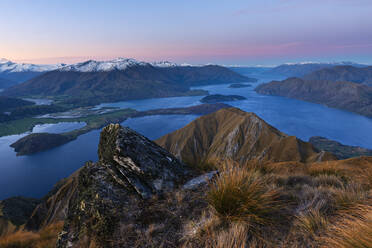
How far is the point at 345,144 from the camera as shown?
178 m

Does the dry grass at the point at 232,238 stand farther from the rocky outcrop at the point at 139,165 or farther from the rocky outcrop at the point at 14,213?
the rocky outcrop at the point at 14,213

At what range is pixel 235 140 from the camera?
11906cm

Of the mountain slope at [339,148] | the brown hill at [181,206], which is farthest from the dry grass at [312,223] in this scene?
the mountain slope at [339,148]

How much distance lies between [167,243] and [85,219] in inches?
96.7

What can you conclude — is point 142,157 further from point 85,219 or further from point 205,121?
point 205,121

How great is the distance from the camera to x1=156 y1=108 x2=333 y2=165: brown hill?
274ft

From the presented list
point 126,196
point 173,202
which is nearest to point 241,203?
point 173,202

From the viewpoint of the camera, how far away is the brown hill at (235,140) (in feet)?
274

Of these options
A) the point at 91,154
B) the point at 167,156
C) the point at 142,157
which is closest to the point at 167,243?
the point at 142,157

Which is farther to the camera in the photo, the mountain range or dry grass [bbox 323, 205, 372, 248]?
the mountain range

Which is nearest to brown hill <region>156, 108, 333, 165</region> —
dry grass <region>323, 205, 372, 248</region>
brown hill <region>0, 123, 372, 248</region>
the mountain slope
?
the mountain slope

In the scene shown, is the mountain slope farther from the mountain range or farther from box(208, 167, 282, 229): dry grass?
box(208, 167, 282, 229): dry grass

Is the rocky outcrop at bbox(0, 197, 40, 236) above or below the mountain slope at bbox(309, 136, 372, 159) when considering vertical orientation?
above

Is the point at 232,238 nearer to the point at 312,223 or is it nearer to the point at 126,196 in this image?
the point at 312,223
